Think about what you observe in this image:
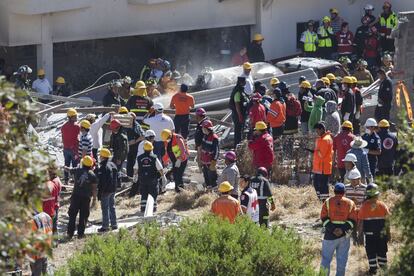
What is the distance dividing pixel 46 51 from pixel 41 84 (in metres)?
2.10

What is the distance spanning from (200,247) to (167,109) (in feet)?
29.9

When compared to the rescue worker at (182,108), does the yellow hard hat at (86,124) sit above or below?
below

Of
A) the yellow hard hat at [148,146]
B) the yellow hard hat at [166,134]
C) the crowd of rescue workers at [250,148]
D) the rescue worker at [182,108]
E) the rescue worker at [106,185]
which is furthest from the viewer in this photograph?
the rescue worker at [182,108]

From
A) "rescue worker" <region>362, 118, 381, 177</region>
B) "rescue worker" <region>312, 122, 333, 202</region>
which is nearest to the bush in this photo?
"rescue worker" <region>312, 122, 333, 202</region>

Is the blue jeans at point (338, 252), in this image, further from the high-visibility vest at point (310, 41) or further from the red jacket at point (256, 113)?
the high-visibility vest at point (310, 41)

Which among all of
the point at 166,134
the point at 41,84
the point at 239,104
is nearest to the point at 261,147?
the point at 166,134

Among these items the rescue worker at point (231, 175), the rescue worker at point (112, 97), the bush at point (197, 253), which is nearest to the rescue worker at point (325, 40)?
the rescue worker at point (112, 97)

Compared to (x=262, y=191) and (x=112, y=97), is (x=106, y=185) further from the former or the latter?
(x=112, y=97)

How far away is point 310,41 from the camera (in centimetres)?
3133

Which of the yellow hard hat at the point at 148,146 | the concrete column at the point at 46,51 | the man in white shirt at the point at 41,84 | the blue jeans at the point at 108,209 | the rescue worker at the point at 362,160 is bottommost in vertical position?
the blue jeans at the point at 108,209

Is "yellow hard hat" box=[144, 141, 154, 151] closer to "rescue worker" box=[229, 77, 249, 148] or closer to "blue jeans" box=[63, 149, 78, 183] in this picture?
"blue jeans" box=[63, 149, 78, 183]

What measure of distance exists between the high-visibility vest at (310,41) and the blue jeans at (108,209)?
13.1 metres

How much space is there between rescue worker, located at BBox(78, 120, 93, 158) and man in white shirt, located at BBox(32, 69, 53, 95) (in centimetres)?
554

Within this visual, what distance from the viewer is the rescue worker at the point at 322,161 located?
787 inches
